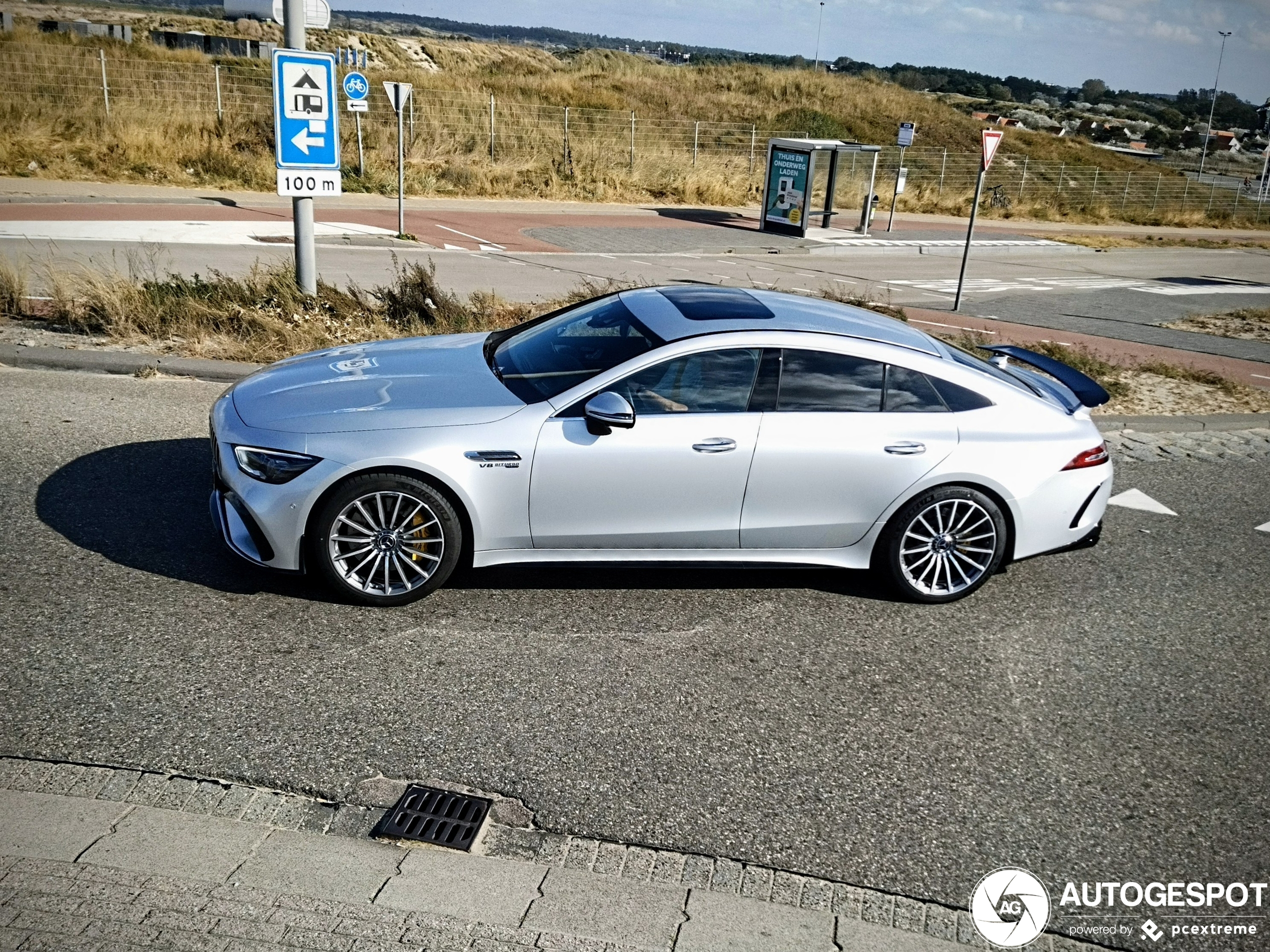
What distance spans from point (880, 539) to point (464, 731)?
2543mm

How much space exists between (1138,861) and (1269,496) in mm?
5364

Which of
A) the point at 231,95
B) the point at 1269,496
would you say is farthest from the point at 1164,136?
the point at 1269,496

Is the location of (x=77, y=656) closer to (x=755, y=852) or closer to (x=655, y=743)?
(x=655, y=743)

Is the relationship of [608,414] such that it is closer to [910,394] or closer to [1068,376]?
[910,394]

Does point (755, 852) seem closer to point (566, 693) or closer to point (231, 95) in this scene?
point (566, 693)

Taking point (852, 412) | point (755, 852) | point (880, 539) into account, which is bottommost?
point (755, 852)

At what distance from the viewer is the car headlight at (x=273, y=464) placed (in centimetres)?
522

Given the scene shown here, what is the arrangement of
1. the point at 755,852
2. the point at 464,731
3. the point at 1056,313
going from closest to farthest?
the point at 755,852, the point at 464,731, the point at 1056,313

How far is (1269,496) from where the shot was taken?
27.2 feet

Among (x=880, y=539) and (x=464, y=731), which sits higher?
(x=880, y=539)

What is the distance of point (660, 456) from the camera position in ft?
18.0

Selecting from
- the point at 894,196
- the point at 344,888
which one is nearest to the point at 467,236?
the point at 894,196

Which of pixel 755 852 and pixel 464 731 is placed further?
pixel 464 731

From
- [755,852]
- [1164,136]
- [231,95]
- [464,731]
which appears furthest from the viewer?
[1164,136]
